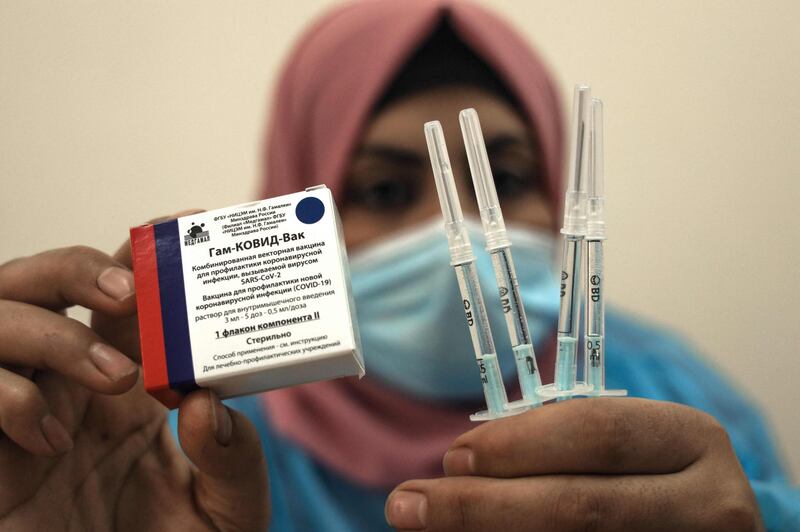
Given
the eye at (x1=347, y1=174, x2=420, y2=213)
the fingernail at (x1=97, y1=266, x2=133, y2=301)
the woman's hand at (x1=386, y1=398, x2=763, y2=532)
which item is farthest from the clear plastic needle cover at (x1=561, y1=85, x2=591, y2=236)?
the eye at (x1=347, y1=174, x2=420, y2=213)

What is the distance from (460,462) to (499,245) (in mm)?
203

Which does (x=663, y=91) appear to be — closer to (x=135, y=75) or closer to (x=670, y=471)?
(x=670, y=471)

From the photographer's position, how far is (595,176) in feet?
1.78

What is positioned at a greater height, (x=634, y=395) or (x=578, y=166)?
(x=578, y=166)

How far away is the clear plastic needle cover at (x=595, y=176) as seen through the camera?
54 cm

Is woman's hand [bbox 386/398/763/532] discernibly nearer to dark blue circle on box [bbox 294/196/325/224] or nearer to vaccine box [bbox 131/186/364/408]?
vaccine box [bbox 131/186/364/408]

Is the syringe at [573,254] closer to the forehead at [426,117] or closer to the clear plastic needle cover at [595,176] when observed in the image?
the clear plastic needle cover at [595,176]

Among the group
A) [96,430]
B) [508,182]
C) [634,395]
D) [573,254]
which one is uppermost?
[508,182]

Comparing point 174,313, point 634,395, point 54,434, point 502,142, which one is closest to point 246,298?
point 174,313

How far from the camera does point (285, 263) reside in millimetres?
504

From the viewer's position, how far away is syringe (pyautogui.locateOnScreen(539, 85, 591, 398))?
533 millimetres

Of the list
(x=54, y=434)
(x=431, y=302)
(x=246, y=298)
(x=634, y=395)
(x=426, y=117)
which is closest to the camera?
(x=246, y=298)

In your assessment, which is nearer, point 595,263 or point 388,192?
point 595,263

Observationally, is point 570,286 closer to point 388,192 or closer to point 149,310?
point 149,310
